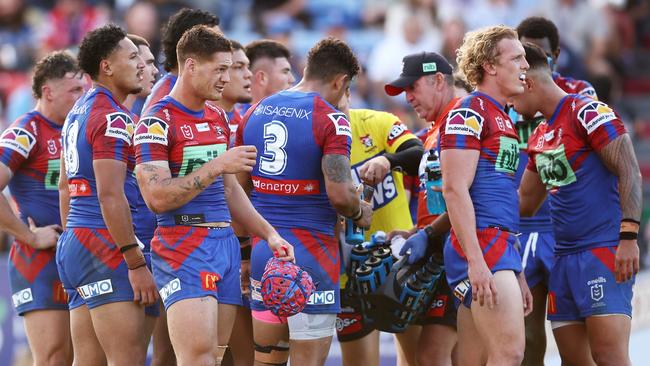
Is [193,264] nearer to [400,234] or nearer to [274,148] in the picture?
[274,148]

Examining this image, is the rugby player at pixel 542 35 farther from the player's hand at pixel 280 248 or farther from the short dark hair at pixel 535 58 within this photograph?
the player's hand at pixel 280 248

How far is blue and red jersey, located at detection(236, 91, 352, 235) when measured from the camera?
23.0ft

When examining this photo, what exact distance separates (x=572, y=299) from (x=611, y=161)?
3.34 ft

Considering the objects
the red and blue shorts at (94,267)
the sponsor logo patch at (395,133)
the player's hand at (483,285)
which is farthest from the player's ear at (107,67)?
the player's hand at (483,285)

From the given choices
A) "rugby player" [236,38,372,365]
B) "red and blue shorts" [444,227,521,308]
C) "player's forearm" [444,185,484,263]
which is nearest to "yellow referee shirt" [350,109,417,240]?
"rugby player" [236,38,372,365]

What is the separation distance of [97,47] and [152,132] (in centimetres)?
107

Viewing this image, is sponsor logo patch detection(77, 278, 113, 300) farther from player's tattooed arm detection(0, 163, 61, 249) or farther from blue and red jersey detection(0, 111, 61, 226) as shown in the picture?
blue and red jersey detection(0, 111, 61, 226)

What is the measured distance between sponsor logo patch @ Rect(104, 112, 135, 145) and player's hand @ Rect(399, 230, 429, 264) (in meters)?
2.13

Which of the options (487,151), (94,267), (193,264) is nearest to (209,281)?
(193,264)

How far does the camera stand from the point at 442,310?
317 inches

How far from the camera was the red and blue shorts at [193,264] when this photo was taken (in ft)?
21.1

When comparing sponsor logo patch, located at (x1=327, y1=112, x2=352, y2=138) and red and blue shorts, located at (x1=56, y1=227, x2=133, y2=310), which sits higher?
sponsor logo patch, located at (x1=327, y1=112, x2=352, y2=138)

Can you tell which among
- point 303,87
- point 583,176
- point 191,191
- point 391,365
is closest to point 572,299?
point 583,176

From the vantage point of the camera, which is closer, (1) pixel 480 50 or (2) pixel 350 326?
(1) pixel 480 50
